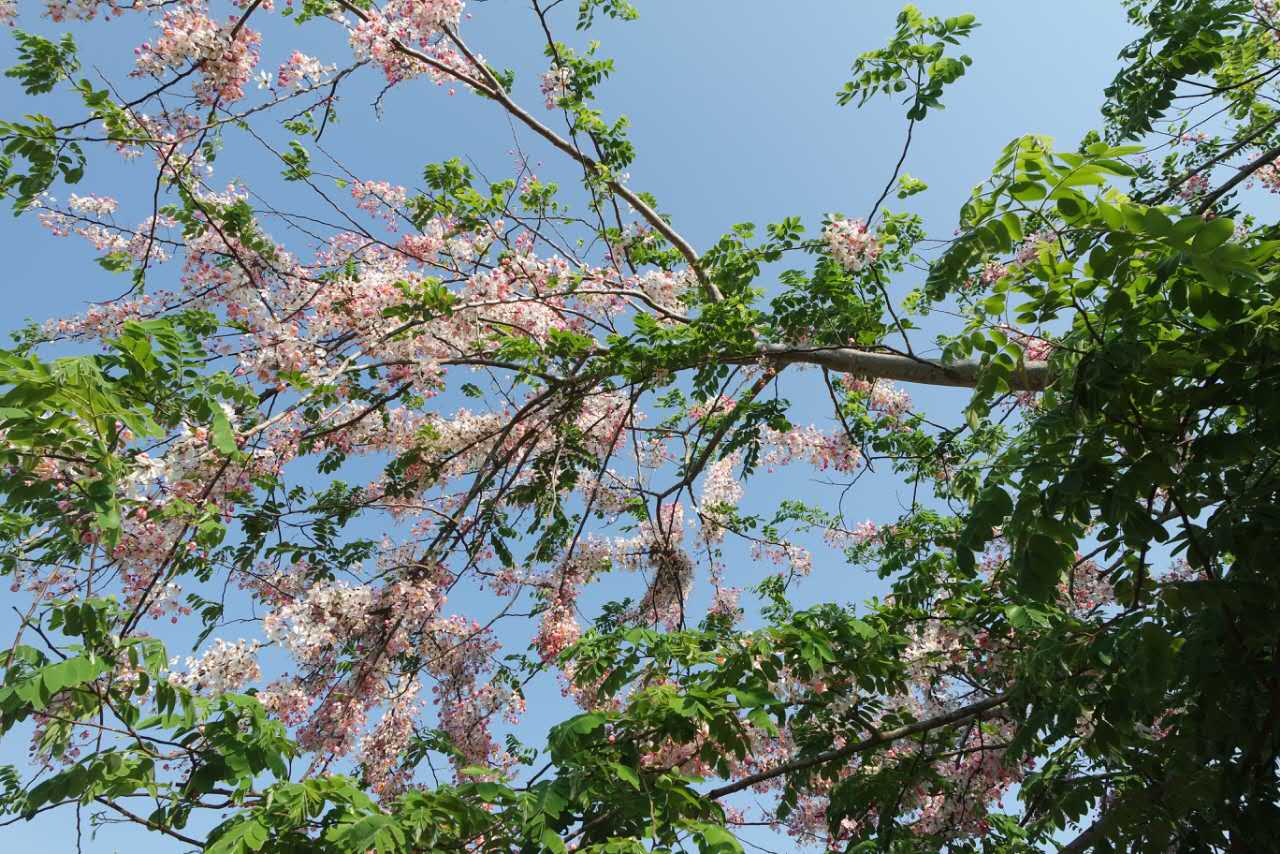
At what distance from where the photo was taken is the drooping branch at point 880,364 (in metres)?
4.38

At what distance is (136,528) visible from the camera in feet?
13.6

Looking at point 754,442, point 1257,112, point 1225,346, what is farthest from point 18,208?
point 1257,112

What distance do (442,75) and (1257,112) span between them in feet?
20.4

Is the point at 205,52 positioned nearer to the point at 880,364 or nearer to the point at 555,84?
the point at 555,84

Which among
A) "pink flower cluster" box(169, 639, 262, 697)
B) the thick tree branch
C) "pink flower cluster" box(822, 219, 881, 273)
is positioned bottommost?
the thick tree branch

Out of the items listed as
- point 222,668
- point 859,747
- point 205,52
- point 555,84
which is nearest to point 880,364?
point 859,747

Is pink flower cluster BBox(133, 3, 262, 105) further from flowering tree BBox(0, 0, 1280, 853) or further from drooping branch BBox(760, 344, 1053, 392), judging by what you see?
drooping branch BBox(760, 344, 1053, 392)

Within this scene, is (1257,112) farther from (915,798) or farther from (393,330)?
(393,330)

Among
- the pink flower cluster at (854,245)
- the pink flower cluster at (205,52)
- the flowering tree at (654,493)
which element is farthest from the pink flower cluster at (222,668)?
the pink flower cluster at (854,245)

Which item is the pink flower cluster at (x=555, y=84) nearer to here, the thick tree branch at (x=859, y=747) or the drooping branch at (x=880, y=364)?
the drooping branch at (x=880, y=364)

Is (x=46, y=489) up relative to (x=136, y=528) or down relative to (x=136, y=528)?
down

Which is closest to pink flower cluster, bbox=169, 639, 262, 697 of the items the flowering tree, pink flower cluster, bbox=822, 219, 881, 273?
the flowering tree

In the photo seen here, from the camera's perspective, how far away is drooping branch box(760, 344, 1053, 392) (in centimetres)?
438

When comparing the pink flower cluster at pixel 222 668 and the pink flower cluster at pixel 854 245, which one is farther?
the pink flower cluster at pixel 854 245
